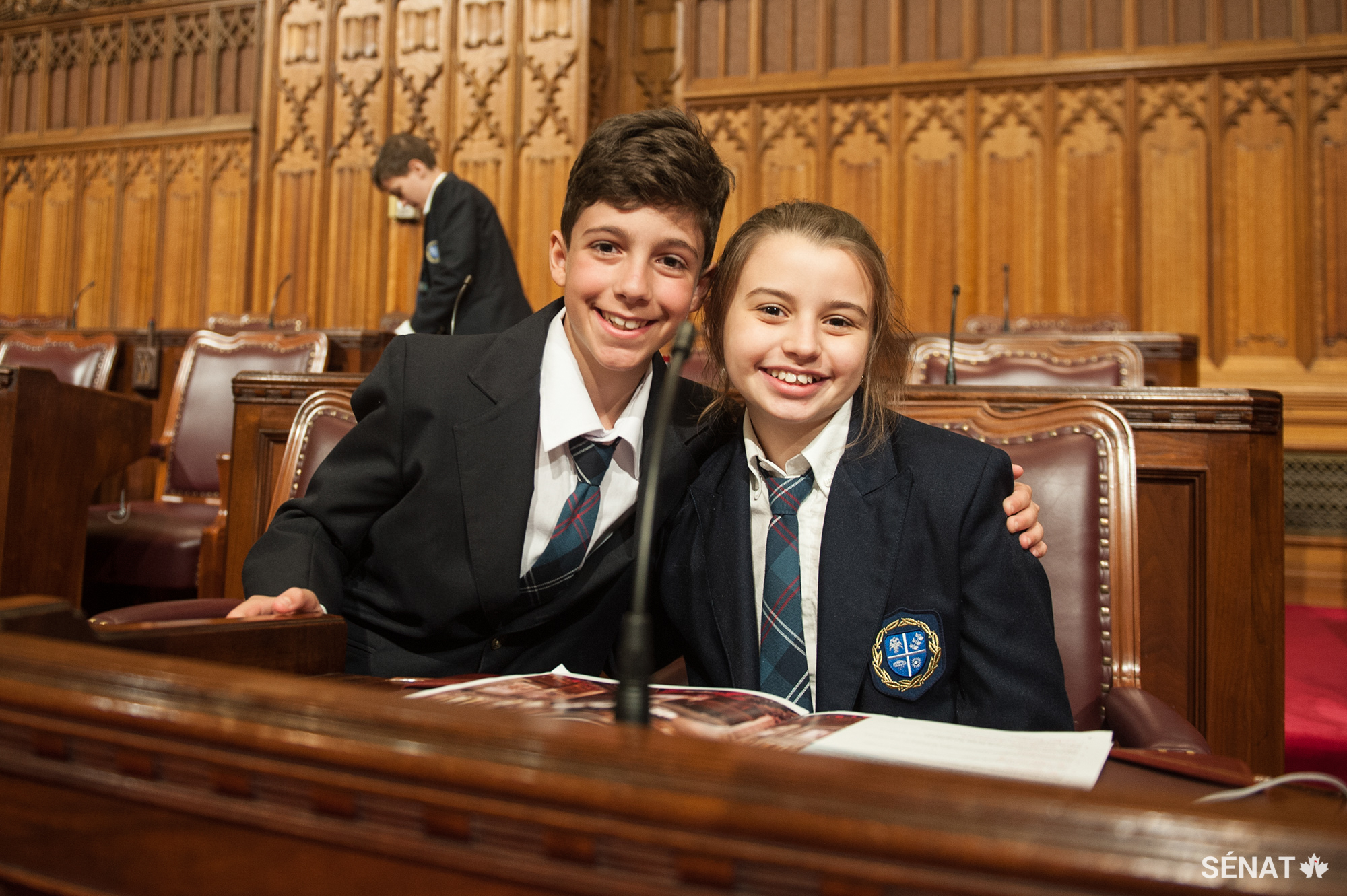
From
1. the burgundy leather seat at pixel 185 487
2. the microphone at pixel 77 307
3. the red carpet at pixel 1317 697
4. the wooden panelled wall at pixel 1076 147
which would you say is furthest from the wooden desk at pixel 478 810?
the microphone at pixel 77 307

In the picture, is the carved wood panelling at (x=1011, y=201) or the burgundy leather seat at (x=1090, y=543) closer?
the burgundy leather seat at (x=1090, y=543)

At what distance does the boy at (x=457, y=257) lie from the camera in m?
4.30

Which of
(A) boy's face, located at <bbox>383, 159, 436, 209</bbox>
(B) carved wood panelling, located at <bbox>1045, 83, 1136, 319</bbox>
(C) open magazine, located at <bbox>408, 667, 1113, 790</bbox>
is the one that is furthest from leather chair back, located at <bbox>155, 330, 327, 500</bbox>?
(B) carved wood panelling, located at <bbox>1045, 83, 1136, 319</bbox>

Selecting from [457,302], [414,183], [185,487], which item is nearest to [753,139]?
[414,183]

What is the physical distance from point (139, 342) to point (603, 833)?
17.7 feet

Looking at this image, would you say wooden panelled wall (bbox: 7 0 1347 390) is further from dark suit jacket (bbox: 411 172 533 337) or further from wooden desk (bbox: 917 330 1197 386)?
dark suit jacket (bbox: 411 172 533 337)

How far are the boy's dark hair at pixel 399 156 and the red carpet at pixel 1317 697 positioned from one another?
14.2ft

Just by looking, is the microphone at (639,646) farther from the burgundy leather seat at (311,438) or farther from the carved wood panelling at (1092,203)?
the carved wood panelling at (1092,203)

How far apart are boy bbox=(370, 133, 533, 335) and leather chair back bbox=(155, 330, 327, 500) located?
56 centimetres

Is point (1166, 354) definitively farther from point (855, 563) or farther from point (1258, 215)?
point (855, 563)

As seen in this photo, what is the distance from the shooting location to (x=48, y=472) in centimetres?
273

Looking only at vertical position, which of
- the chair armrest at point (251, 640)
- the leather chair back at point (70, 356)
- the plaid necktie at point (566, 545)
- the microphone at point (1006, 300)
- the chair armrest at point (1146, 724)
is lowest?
the chair armrest at point (1146, 724)

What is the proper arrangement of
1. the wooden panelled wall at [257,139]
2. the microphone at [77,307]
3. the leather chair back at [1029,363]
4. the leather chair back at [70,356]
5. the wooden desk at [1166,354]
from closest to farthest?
the leather chair back at [1029,363] < the wooden desk at [1166,354] < the leather chair back at [70,356] < the wooden panelled wall at [257,139] < the microphone at [77,307]

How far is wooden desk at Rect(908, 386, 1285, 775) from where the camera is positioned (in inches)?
63.4
